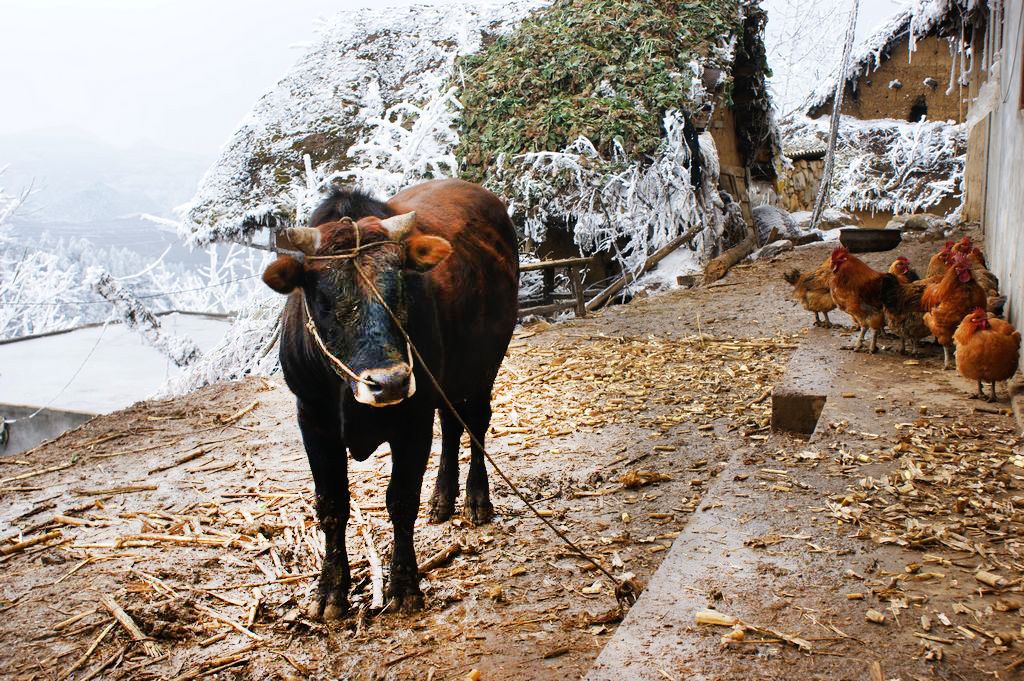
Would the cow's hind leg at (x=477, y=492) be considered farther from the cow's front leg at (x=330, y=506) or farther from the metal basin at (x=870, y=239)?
the metal basin at (x=870, y=239)

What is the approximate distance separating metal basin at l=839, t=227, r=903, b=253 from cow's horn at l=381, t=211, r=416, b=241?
36.3 feet

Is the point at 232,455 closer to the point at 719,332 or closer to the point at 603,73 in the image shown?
the point at 719,332

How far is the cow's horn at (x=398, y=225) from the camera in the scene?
3193 mm

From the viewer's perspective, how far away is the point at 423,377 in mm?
3395

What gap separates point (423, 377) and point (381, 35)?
616 inches

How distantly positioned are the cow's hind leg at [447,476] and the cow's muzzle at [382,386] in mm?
1619

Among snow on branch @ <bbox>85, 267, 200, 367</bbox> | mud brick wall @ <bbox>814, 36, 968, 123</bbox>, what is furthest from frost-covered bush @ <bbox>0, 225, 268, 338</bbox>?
mud brick wall @ <bbox>814, 36, 968, 123</bbox>

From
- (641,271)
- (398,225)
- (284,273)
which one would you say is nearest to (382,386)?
(284,273)

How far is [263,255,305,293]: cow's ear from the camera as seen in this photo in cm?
299

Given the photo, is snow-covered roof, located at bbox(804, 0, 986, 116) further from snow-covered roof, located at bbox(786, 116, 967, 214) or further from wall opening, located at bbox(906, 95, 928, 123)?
wall opening, located at bbox(906, 95, 928, 123)

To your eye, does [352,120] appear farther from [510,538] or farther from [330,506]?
[330,506]

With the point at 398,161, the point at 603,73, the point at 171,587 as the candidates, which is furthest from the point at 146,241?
the point at 171,587

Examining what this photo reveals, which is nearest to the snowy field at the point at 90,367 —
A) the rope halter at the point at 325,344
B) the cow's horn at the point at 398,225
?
the rope halter at the point at 325,344

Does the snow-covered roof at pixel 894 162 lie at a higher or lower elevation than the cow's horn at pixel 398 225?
higher
